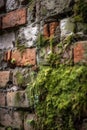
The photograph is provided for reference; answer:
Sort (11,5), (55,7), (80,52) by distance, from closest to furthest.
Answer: (80,52)
(55,7)
(11,5)

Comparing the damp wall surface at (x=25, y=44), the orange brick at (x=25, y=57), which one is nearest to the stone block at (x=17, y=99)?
the damp wall surface at (x=25, y=44)

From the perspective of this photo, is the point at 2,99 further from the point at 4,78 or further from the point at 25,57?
the point at 25,57

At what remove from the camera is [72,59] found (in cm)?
119

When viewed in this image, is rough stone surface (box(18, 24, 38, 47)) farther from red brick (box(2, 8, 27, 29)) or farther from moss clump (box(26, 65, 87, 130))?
moss clump (box(26, 65, 87, 130))

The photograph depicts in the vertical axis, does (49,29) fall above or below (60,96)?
above

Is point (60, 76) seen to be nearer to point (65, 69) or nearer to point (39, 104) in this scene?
point (65, 69)

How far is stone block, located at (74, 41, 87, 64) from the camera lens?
1.14 m

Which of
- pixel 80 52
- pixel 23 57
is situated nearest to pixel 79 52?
pixel 80 52

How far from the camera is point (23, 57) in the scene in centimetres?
143

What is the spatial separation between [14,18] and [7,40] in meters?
0.14

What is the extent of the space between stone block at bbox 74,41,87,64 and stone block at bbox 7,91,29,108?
1.21 feet

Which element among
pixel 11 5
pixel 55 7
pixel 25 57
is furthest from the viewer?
pixel 11 5

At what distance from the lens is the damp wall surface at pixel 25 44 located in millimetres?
1216

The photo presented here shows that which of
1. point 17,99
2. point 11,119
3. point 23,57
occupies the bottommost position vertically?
point 11,119
